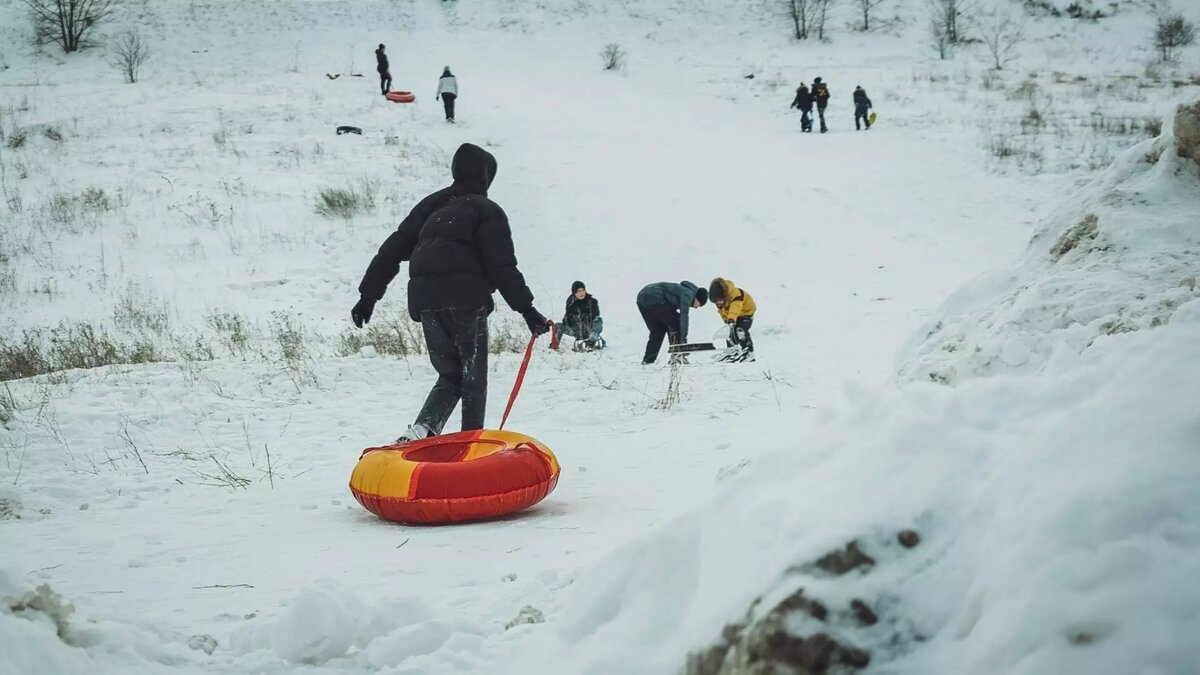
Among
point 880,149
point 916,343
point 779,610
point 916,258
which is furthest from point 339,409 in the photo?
point 880,149

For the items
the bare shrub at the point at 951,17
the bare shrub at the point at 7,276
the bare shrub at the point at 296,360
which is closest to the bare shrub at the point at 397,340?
the bare shrub at the point at 296,360

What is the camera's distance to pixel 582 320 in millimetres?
11047

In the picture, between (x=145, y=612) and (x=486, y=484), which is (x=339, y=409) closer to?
(x=486, y=484)

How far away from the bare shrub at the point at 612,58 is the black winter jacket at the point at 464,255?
2521 centimetres

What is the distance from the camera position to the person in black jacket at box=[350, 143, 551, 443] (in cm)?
451

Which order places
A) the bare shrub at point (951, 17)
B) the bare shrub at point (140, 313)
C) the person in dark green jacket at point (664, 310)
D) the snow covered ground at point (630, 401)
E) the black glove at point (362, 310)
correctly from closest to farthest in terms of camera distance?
the snow covered ground at point (630, 401), the black glove at point (362, 310), the person in dark green jacket at point (664, 310), the bare shrub at point (140, 313), the bare shrub at point (951, 17)

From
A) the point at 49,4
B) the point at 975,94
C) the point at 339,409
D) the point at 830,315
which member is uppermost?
the point at 49,4

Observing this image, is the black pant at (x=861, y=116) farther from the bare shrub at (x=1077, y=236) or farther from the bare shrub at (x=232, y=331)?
the bare shrub at (x=1077, y=236)

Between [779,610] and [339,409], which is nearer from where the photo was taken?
[779,610]

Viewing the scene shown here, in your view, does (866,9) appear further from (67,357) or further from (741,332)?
(67,357)

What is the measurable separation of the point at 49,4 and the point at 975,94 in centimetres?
3266

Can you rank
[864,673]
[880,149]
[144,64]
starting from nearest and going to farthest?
[864,673]
[880,149]
[144,64]

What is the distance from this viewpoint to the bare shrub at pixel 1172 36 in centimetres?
2740

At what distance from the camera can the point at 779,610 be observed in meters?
1.31
